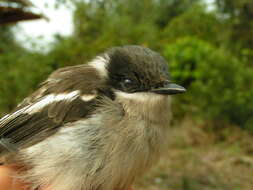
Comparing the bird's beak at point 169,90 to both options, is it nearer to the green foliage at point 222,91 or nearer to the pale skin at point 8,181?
the pale skin at point 8,181

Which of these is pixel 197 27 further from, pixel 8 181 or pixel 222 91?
pixel 8 181

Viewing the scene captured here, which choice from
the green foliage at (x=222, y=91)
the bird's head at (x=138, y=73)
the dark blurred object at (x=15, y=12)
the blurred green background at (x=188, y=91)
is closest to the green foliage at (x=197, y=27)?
the blurred green background at (x=188, y=91)

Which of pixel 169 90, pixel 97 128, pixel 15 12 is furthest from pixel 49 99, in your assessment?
pixel 15 12

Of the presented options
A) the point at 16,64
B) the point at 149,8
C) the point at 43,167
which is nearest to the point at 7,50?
the point at 16,64

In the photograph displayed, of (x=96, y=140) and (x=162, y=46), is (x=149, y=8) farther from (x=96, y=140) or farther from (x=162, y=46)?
(x=96, y=140)

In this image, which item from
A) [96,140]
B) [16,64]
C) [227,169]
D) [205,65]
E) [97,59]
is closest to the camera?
[96,140]

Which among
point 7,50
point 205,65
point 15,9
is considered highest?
point 15,9

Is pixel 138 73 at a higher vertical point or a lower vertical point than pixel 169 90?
higher
